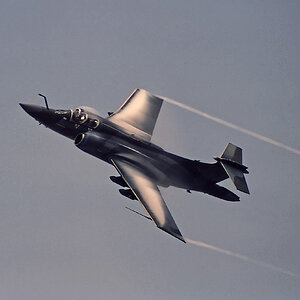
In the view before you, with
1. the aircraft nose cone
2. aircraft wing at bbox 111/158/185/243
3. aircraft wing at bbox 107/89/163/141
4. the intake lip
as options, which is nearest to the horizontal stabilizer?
aircraft wing at bbox 111/158/185/243

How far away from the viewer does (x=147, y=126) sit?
2291 inches

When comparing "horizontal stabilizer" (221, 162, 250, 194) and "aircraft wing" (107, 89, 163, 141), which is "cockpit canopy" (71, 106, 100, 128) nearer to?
"aircraft wing" (107, 89, 163, 141)

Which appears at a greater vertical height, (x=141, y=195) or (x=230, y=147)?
(x=230, y=147)

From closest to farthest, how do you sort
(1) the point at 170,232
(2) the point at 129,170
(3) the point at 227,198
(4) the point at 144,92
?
(1) the point at 170,232
(2) the point at 129,170
(3) the point at 227,198
(4) the point at 144,92

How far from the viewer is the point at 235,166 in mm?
55000

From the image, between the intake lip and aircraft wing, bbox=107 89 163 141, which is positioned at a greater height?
aircraft wing, bbox=107 89 163 141

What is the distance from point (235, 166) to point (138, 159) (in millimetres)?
7587

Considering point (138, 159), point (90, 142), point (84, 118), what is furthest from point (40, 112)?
point (138, 159)

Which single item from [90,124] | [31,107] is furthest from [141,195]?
[31,107]

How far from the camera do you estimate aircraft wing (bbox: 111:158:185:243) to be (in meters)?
49.1

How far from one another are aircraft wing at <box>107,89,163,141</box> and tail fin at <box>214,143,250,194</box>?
6296 millimetres

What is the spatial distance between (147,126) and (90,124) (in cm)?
616

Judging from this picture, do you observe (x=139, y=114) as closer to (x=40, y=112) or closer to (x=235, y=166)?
(x=40, y=112)

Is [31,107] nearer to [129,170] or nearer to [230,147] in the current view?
[129,170]
